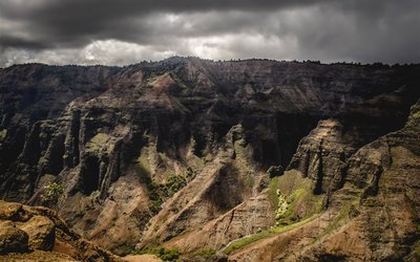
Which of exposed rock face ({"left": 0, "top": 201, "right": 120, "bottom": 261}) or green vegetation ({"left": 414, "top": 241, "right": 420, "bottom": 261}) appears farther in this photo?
green vegetation ({"left": 414, "top": 241, "right": 420, "bottom": 261})

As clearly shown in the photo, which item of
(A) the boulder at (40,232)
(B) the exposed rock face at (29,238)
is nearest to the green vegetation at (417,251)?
(B) the exposed rock face at (29,238)

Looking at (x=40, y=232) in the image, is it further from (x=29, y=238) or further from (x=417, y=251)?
(x=417, y=251)

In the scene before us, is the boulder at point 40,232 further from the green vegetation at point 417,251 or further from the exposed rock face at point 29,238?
the green vegetation at point 417,251

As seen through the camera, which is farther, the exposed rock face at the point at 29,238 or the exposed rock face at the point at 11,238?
the exposed rock face at the point at 29,238

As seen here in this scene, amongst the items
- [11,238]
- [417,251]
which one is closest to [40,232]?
[11,238]

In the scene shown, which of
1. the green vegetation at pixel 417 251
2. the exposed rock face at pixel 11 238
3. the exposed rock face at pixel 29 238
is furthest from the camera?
the green vegetation at pixel 417 251

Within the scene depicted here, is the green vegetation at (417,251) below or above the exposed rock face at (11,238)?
below

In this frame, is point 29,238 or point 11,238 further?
point 29,238

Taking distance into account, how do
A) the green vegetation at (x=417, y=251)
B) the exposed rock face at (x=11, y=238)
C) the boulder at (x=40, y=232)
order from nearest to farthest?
the exposed rock face at (x=11, y=238), the boulder at (x=40, y=232), the green vegetation at (x=417, y=251)

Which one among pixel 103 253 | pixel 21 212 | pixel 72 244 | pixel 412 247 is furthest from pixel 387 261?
pixel 21 212

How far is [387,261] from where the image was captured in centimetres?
19938

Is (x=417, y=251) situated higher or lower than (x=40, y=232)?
lower

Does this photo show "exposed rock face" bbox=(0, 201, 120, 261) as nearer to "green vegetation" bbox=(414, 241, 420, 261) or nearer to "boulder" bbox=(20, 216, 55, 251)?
"boulder" bbox=(20, 216, 55, 251)

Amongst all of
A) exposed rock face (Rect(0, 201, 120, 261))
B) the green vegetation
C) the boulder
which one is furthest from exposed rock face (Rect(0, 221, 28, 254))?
the green vegetation
